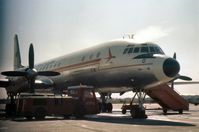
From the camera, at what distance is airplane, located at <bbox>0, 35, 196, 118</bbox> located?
2220 centimetres

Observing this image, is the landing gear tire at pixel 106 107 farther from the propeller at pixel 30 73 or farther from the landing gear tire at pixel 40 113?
the landing gear tire at pixel 40 113

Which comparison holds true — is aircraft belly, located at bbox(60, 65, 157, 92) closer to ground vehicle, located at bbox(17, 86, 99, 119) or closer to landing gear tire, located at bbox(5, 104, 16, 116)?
ground vehicle, located at bbox(17, 86, 99, 119)

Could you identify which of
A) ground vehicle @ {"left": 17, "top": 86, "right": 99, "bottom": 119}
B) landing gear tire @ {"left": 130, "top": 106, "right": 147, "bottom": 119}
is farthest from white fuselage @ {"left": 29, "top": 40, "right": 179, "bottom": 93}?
ground vehicle @ {"left": 17, "top": 86, "right": 99, "bottom": 119}

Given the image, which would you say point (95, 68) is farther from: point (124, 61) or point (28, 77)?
point (28, 77)

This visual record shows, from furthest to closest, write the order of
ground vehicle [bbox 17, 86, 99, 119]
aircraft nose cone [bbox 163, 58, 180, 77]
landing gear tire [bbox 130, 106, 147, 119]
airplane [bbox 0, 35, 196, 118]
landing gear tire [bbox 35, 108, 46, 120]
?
1. landing gear tire [bbox 130, 106, 147, 119]
2. landing gear tire [bbox 35, 108, 46, 120]
3. ground vehicle [bbox 17, 86, 99, 119]
4. airplane [bbox 0, 35, 196, 118]
5. aircraft nose cone [bbox 163, 58, 180, 77]

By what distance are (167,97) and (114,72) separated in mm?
9601

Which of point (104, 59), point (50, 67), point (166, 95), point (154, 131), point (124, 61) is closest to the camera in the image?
point (154, 131)

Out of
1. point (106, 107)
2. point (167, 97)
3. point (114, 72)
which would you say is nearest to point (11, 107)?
point (106, 107)

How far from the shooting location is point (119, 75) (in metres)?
24.1

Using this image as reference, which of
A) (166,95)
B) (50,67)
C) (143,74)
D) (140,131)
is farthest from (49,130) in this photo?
(50,67)

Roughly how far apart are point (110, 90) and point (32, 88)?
6.26 meters

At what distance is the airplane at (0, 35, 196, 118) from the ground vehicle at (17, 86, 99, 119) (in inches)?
73.4

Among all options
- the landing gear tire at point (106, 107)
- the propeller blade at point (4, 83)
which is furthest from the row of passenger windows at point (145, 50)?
the propeller blade at point (4, 83)

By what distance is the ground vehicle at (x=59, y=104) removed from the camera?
23141 mm
